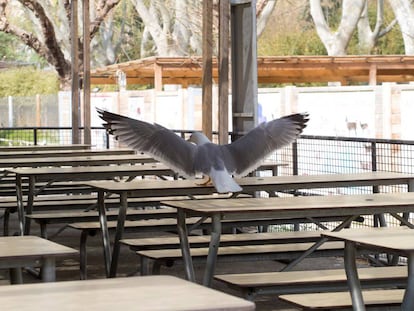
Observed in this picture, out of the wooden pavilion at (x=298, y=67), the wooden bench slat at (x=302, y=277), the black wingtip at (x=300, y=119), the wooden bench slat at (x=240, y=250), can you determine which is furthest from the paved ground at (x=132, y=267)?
the wooden pavilion at (x=298, y=67)

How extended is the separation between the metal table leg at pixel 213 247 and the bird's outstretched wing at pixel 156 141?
0.99 metres

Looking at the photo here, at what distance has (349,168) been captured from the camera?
11.6 meters

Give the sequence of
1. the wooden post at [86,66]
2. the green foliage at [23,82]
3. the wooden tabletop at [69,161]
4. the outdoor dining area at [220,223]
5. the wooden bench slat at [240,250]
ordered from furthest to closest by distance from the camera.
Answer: the green foliage at [23,82], the wooden post at [86,66], the wooden tabletop at [69,161], the wooden bench slat at [240,250], the outdoor dining area at [220,223]

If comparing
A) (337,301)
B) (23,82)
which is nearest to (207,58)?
(337,301)

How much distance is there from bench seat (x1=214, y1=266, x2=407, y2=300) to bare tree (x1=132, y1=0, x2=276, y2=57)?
113ft

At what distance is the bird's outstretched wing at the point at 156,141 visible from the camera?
7.45m

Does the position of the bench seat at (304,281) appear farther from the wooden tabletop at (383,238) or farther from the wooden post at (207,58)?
the wooden post at (207,58)

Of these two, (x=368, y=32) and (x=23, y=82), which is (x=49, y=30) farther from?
(x=23, y=82)

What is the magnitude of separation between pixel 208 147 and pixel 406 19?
3669 cm

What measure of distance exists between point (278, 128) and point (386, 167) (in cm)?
303

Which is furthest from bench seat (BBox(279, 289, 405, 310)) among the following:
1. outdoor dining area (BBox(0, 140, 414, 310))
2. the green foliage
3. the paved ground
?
the green foliage

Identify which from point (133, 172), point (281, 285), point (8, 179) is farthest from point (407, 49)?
point (281, 285)

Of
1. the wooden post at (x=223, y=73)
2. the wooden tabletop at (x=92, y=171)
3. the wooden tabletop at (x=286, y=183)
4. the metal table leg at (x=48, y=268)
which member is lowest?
the metal table leg at (x=48, y=268)

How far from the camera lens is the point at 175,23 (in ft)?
152
